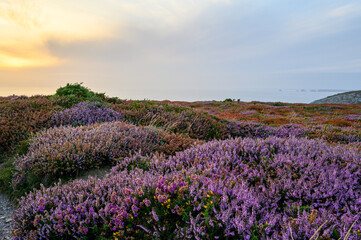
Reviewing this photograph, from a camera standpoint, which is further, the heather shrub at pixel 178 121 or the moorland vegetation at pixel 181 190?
the heather shrub at pixel 178 121

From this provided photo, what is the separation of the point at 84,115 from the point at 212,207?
286 inches

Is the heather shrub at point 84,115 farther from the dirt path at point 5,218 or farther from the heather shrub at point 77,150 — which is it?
the dirt path at point 5,218

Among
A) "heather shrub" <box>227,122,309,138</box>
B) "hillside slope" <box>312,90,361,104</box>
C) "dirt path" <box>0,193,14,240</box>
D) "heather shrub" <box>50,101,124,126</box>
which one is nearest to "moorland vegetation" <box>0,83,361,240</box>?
"dirt path" <box>0,193,14,240</box>

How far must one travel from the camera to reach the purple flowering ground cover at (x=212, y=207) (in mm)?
2314

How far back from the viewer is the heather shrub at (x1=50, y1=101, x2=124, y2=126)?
812 centimetres

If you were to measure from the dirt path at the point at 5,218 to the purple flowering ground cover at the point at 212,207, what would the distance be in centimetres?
60

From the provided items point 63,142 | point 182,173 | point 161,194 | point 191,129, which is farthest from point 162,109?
point 161,194

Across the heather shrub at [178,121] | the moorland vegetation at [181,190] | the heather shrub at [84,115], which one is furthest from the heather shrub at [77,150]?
the heather shrub at [178,121]

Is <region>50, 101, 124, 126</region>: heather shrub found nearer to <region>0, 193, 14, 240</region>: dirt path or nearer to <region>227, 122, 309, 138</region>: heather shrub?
<region>0, 193, 14, 240</region>: dirt path

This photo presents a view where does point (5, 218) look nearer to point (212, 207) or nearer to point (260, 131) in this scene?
point (212, 207)

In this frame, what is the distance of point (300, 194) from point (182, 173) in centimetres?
168

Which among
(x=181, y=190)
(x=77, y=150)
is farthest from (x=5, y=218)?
(x=181, y=190)

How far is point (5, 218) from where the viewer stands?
4.09 metres

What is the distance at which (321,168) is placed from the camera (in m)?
3.65
